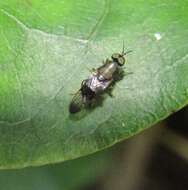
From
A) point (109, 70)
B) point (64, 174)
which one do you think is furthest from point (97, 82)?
point (64, 174)

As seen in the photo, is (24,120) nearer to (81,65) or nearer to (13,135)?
(13,135)

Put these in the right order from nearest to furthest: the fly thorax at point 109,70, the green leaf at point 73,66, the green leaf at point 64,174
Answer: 1. the green leaf at point 73,66
2. the fly thorax at point 109,70
3. the green leaf at point 64,174

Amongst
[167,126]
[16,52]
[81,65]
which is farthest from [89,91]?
[167,126]

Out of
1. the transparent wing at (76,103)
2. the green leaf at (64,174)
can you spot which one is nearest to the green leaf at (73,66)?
the transparent wing at (76,103)

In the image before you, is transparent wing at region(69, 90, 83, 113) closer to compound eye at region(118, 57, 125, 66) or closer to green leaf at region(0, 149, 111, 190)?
compound eye at region(118, 57, 125, 66)

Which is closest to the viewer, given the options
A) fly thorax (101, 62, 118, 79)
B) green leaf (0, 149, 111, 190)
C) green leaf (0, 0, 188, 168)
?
green leaf (0, 0, 188, 168)

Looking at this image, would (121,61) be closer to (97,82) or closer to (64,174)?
(97,82)

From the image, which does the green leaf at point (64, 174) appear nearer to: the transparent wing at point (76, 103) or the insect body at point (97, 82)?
the insect body at point (97, 82)

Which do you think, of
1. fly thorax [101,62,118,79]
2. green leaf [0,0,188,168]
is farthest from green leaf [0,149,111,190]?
green leaf [0,0,188,168]
